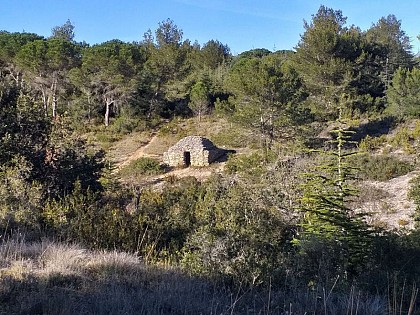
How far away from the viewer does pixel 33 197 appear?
661cm

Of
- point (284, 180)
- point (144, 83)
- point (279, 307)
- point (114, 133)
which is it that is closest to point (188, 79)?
point (144, 83)

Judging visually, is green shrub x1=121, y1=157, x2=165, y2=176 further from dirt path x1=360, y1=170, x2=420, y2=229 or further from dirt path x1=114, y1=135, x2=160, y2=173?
dirt path x1=360, y1=170, x2=420, y2=229

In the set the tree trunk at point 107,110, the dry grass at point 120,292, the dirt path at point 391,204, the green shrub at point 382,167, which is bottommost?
the dirt path at point 391,204

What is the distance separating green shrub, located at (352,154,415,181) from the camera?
19.5m

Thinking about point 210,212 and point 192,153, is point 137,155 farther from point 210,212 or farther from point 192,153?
point 210,212

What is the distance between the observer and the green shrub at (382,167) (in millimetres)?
19484

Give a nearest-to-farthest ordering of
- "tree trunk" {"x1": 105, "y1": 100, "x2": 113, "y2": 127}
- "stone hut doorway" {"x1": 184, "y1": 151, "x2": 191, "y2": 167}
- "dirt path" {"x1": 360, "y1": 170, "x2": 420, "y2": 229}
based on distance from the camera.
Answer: "dirt path" {"x1": 360, "y1": 170, "x2": 420, "y2": 229}, "stone hut doorway" {"x1": 184, "y1": 151, "x2": 191, "y2": 167}, "tree trunk" {"x1": 105, "y1": 100, "x2": 113, "y2": 127}

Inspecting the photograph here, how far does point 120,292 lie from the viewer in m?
3.25

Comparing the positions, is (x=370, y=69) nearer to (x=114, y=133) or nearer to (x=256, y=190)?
(x=114, y=133)

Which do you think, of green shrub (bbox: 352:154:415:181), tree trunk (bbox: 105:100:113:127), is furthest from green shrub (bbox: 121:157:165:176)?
green shrub (bbox: 352:154:415:181)

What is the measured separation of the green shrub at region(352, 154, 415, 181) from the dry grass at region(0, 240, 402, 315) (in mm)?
16089

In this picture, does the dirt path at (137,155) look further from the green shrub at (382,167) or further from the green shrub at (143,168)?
the green shrub at (382,167)

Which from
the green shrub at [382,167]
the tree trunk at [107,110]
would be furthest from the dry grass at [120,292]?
the tree trunk at [107,110]

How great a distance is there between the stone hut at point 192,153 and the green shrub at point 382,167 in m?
7.68
